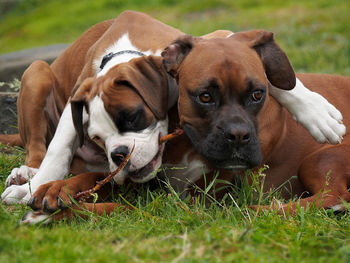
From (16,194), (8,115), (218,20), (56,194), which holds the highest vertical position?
(56,194)

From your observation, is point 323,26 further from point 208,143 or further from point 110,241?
point 110,241

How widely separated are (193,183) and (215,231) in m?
1.11

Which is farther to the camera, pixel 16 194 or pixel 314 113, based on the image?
pixel 16 194

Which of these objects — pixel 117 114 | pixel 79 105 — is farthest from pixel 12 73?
pixel 117 114

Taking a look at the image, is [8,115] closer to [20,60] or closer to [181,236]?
[20,60]

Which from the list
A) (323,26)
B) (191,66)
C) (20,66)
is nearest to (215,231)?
(191,66)

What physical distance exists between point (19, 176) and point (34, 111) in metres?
0.93

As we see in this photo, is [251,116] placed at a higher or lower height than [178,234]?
higher

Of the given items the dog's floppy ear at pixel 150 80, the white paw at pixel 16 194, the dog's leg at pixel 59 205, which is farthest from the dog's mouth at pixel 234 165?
the white paw at pixel 16 194

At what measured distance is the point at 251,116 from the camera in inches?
154

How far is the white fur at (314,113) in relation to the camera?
408 centimetres

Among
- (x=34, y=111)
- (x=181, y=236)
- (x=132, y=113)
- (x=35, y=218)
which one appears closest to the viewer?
(x=181, y=236)

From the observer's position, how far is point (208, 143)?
3.79 m

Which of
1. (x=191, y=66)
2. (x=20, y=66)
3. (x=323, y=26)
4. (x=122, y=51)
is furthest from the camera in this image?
(x=323, y=26)
